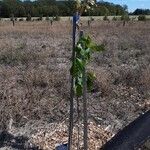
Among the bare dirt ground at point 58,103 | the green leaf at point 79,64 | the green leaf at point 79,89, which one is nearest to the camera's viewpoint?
the green leaf at point 79,64

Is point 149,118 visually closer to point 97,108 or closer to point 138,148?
point 138,148

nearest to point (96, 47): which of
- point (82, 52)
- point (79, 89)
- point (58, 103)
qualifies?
point (82, 52)

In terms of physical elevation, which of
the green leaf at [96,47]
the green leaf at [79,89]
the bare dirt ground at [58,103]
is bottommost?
the bare dirt ground at [58,103]

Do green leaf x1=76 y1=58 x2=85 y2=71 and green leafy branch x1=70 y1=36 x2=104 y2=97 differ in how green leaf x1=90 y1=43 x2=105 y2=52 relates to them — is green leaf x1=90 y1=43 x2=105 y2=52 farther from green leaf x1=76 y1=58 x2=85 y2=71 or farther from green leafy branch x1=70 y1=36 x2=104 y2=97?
green leaf x1=76 y1=58 x2=85 y2=71

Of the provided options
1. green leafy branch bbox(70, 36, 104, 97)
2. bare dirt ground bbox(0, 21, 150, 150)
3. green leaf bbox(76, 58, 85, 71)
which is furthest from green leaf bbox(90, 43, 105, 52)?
bare dirt ground bbox(0, 21, 150, 150)

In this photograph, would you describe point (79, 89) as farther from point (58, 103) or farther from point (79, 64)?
point (58, 103)

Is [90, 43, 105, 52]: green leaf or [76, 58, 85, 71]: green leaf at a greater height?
[90, 43, 105, 52]: green leaf

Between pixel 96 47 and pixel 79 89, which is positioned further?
pixel 79 89

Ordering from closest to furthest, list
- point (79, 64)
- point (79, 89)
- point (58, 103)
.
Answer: point (79, 64), point (79, 89), point (58, 103)

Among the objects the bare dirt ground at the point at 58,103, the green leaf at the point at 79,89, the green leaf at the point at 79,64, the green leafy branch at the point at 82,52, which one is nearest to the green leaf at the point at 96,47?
the green leafy branch at the point at 82,52

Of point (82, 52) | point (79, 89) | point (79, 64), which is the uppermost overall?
point (82, 52)

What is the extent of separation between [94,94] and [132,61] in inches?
263

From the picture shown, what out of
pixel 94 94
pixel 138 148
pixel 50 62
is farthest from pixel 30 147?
pixel 50 62

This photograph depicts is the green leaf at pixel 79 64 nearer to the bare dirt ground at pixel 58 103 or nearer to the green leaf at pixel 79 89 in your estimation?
the green leaf at pixel 79 89
